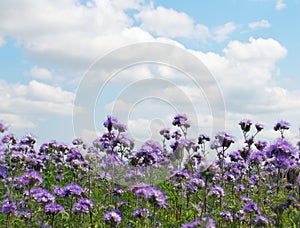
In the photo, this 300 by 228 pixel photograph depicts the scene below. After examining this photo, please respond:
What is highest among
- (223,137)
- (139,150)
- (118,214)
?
(223,137)

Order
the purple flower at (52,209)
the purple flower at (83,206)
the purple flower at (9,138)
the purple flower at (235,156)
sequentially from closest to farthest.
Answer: the purple flower at (52,209) → the purple flower at (83,206) → the purple flower at (235,156) → the purple flower at (9,138)

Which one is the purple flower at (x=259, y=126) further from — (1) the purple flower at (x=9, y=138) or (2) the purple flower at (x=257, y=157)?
(1) the purple flower at (x=9, y=138)

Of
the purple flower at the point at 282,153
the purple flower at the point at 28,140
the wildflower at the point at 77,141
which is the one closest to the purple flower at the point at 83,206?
the purple flower at the point at 282,153

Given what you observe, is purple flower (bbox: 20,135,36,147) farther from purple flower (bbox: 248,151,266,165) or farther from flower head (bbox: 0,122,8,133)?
purple flower (bbox: 248,151,266,165)

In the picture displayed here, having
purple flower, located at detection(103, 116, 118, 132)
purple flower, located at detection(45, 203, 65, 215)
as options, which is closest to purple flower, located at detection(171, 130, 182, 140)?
purple flower, located at detection(103, 116, 118, 132)

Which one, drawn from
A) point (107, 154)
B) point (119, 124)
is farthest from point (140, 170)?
point (119, 124)

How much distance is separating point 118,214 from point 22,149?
616cm

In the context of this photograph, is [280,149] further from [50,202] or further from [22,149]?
[22,149]

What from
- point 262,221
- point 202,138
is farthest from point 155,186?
point 262,221

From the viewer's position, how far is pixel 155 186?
915cm

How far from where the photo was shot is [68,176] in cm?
1186

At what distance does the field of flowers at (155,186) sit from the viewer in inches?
245

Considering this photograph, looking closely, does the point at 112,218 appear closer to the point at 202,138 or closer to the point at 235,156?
the point at 202,138

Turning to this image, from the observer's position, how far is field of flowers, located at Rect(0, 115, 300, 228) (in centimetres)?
622
